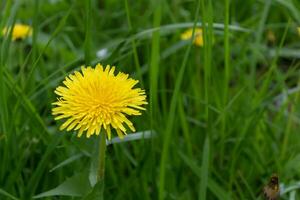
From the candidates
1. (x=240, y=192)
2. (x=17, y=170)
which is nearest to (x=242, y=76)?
(x=240, y=192)

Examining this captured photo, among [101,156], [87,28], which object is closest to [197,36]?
[87,28]

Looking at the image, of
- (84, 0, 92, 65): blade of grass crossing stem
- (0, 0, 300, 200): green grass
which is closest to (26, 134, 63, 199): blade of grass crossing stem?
(0, 0, 300, 200): green grass

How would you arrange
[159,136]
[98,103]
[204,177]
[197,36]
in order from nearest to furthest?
[98,103] < [204,177] < [159,136] < [197,36]

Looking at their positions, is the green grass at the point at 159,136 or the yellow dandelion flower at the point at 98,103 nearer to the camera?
the yellow dandelion flower at the point at 98,103

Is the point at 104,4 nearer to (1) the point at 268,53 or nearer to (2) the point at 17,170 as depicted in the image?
(1) the point at 268,53

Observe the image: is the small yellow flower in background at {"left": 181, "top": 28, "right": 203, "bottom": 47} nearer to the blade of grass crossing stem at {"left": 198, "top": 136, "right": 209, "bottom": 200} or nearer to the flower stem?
the blade of grass crossing stem at {"left": 198, "top": 136, "right": 209, "bottom": 200}

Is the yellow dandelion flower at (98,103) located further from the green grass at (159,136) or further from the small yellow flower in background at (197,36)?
the small yellow flower in background at (197,36)

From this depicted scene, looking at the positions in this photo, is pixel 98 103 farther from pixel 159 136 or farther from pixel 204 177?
pixel 159 136

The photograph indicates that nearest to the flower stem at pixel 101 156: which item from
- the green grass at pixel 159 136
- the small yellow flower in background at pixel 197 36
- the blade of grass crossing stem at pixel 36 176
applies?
the green grass at pixel 159 136
